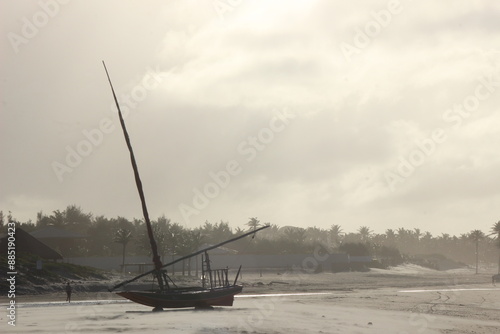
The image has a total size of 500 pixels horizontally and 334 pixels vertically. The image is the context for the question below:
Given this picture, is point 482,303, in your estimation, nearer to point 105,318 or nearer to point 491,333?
point 491,333

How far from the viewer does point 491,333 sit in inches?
1547

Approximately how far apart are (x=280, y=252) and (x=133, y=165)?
297 ft

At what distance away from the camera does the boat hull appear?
49.8 meters

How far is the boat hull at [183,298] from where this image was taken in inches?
1959

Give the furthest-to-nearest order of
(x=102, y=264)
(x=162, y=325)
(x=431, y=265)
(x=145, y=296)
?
1. (x=431, y=265)
2. (x=102, y=264)
3. (x=145, y=296)
4. (x=162, y=325)

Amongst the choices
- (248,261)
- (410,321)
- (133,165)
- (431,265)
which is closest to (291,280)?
(248,261)

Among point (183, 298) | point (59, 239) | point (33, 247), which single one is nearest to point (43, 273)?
point (33, 247)

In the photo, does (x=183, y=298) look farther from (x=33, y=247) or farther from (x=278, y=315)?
(x=33, y=247)

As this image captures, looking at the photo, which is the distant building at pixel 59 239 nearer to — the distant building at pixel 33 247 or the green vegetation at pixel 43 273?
the distant building at pixel 33 247

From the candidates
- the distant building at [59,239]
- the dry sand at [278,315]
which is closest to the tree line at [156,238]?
the distant building at [59,239]

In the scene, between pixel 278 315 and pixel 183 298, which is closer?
pixel 278 315

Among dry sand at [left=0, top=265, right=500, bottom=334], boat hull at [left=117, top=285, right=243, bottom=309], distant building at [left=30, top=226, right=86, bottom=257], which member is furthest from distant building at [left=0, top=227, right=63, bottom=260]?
boat hull at [left=117, top=285, right=243, bottom=309]

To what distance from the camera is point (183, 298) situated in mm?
50375

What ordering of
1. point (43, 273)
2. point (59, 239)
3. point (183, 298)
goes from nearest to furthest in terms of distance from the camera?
point (183, 298) → point (43, 273) → point (59, 239)
